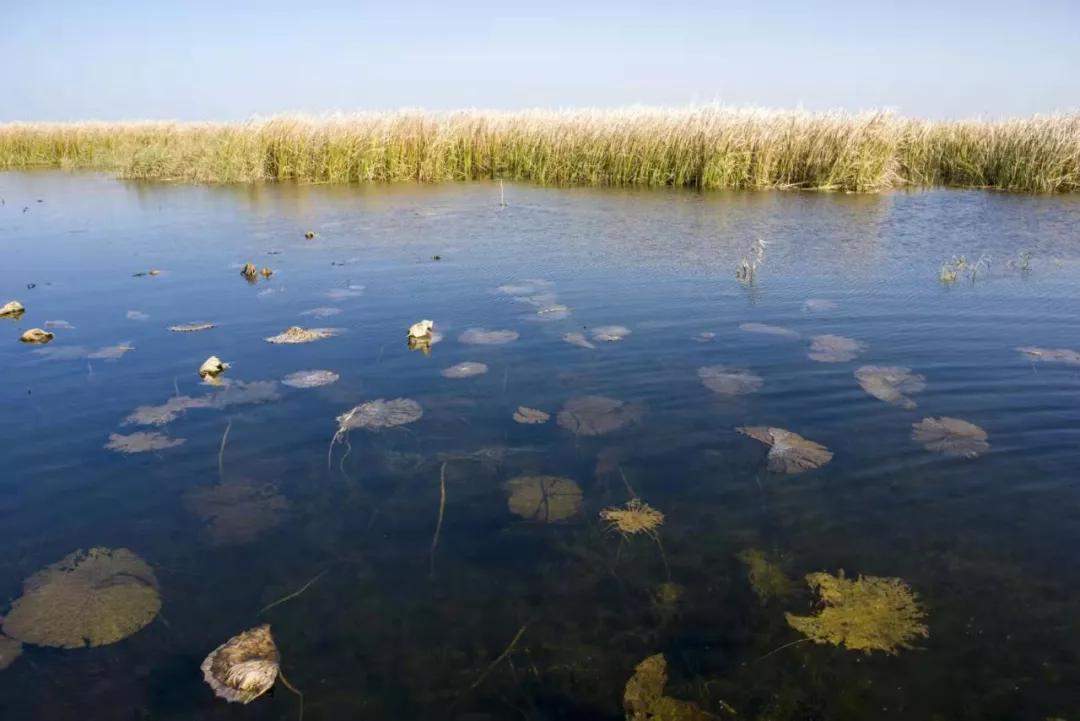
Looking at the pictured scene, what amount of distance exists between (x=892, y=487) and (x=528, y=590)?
186 cm

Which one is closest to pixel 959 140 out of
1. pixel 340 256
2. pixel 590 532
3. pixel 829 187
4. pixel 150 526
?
pixel 829 187

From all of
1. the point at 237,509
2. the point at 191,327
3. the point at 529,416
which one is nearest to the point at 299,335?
the point at 191,327

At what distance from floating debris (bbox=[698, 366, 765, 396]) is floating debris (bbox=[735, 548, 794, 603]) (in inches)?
65.5

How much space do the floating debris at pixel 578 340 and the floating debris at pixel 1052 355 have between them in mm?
3113

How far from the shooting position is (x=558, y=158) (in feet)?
54.9

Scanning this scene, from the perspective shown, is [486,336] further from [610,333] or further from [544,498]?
[544,498]

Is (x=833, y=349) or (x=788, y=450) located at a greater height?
(x=833, y=349)

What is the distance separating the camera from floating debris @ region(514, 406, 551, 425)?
13.0 ft

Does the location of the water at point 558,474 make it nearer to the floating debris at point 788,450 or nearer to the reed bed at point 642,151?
the floating debris at point 788,450

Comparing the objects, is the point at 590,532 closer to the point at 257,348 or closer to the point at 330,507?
the point at 330,507

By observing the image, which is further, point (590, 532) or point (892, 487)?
point (892, 487)

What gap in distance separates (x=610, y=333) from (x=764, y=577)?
301cm

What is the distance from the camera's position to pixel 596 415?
4.04m

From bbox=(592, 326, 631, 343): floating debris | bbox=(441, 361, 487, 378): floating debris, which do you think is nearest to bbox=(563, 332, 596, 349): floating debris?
bbox=(592, 326, 631, 343): floating debris
